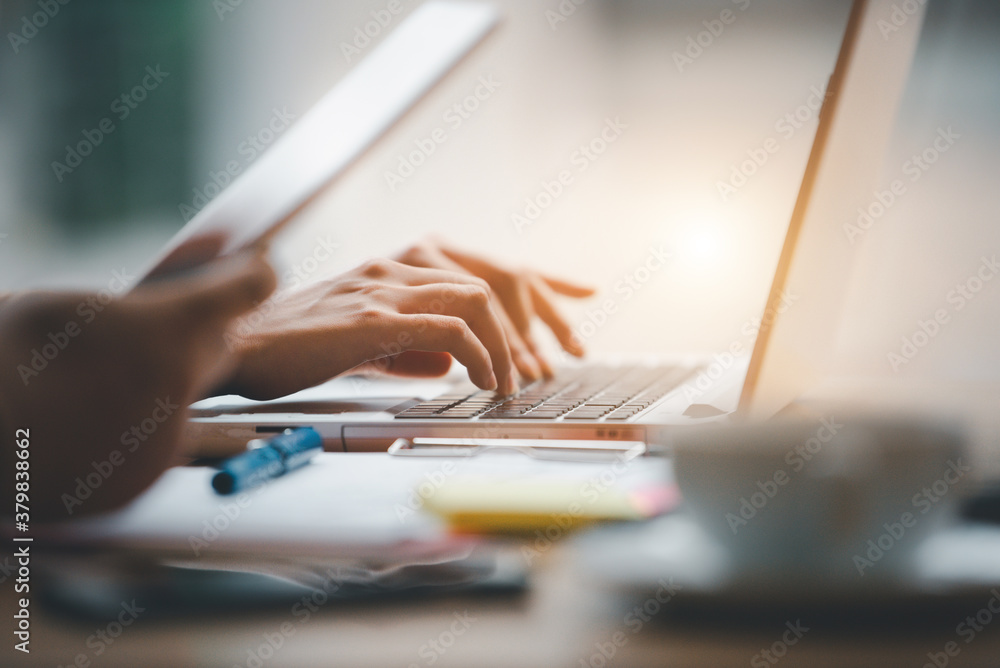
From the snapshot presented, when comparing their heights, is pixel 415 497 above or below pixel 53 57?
below

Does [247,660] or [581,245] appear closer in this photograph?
[247,660]

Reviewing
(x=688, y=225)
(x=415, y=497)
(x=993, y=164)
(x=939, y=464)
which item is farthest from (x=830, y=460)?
(x=688, y=225)

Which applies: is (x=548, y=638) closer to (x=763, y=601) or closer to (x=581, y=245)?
(x=763, y=601)

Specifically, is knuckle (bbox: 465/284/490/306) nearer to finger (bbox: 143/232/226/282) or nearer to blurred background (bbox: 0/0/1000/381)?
finger (bbox: 143/232/226/282)

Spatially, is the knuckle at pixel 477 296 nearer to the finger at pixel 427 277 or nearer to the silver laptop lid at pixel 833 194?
the finger at pixel 427 277

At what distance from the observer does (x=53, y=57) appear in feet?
10.9

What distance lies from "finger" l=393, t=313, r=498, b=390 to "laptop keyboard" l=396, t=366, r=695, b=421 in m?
0.05

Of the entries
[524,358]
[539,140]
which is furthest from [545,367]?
[539,140]

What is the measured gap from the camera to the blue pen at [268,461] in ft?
1.61

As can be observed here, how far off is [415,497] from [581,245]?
2479 millimetres

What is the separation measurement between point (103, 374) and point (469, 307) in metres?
0.34

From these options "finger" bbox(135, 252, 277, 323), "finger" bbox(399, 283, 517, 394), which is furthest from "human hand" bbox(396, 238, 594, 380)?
"finger" bbox(135, 252, 277, 323)

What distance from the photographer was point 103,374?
0.44 meters

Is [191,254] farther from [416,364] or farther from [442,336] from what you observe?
[416,364]
